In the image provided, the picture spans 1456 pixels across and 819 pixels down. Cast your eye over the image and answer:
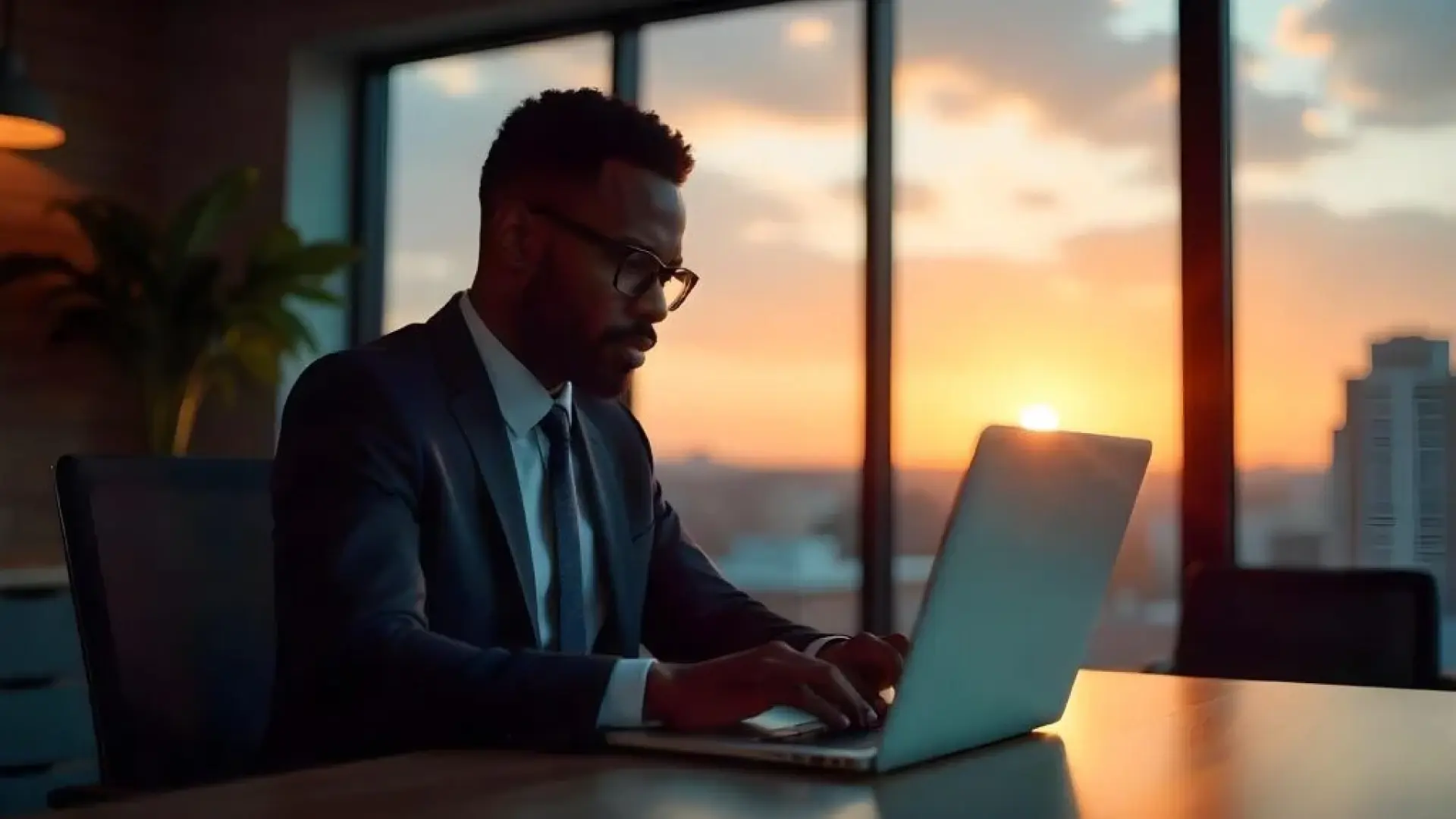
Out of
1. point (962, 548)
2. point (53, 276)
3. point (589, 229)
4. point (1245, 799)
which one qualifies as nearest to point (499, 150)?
point (589, 229)

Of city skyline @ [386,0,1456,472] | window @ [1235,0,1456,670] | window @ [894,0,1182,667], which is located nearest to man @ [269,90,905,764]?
city skyline @ [386,0,1456,472]

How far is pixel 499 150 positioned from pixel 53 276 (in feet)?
11.8

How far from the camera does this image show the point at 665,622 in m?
1.91

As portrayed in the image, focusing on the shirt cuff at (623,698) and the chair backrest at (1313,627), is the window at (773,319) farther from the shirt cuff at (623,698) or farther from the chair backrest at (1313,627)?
the shirt cuff at (623,698)

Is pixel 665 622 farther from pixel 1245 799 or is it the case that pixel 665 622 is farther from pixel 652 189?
pixel 1245 799

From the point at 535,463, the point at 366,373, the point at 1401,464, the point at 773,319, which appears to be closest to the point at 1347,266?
the point at 1401,464

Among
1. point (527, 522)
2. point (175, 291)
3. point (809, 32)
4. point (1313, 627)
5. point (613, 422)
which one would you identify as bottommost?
point (1313, 627)

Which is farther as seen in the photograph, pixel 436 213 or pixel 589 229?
pixel 436 213

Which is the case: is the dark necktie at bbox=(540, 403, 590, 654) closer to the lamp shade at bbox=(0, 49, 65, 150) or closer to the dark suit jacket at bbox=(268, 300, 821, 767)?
the dark suit jacket at bbox=(268, 300, 821, 767)

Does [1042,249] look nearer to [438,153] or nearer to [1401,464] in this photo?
[1401,464]

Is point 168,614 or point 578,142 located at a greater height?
point 578,142

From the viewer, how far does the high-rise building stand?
3.36m

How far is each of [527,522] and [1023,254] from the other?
249 centimetres

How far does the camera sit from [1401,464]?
11.2ft
